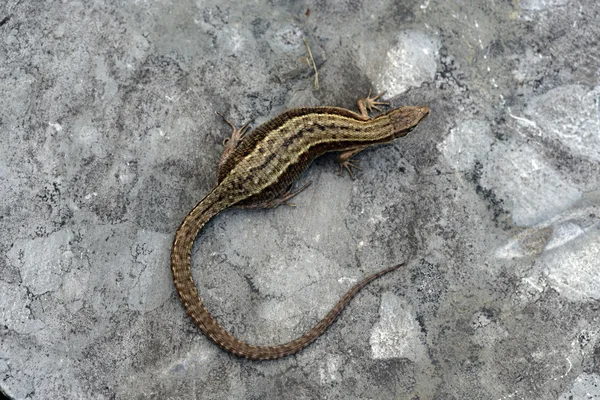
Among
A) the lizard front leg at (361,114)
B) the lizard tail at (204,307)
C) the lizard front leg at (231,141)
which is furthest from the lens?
the lizard front leg at (361,114)

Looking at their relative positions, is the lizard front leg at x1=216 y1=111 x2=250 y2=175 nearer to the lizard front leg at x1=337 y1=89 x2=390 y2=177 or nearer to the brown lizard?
the brown lizard

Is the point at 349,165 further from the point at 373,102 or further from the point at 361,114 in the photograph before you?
the point at 373,102

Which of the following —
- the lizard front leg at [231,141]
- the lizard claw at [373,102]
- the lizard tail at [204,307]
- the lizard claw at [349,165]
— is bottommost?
Answer: the lizard tail at [204,307]

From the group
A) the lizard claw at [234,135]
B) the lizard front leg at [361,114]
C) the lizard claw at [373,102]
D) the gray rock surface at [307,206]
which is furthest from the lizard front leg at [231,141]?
the lizard claw at [373,102]

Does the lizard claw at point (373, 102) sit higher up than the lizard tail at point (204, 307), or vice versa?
the lizard claw at point (373, 102)

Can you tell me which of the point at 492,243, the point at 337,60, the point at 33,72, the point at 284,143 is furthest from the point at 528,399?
the point at 33,72

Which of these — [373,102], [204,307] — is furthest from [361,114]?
[204,307]

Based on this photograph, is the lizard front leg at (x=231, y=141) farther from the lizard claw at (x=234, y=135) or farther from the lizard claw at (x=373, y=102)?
the lizard claw at (x=373, y=102)
